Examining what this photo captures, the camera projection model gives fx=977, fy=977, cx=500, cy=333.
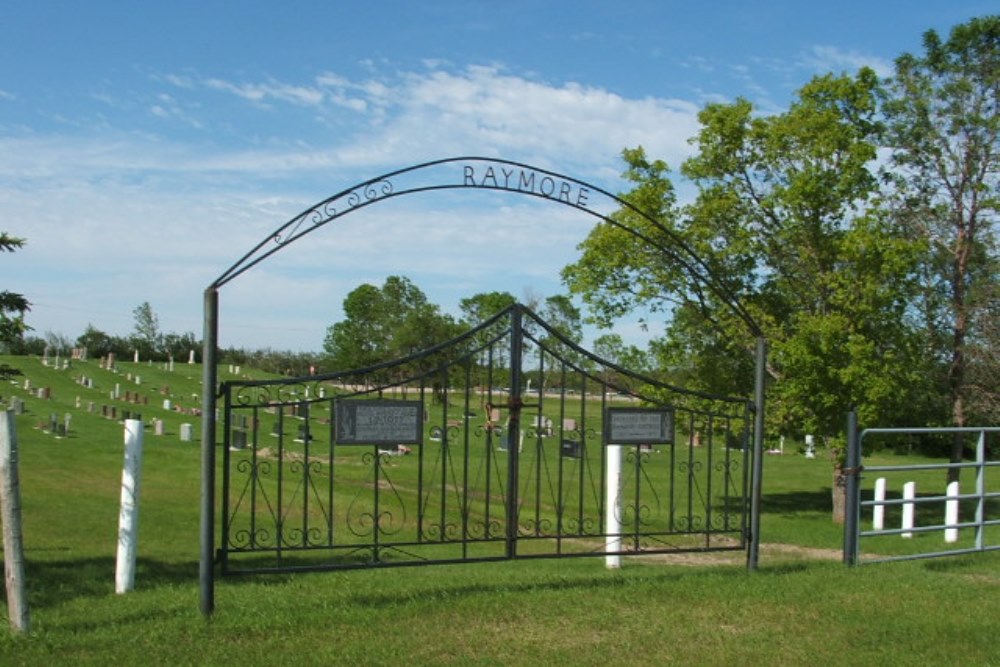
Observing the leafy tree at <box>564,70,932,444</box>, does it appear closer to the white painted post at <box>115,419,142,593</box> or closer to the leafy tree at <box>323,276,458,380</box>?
the white painted post at <box>115,419,142,593</box>

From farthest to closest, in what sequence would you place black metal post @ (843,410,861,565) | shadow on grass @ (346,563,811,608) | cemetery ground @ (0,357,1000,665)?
black metal post @ (843,410,861,565)
shadow on grass @ (346,563,811,608)
cemetery ground @ (0,357,1000,665)

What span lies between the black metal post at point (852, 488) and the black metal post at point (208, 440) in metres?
5.71

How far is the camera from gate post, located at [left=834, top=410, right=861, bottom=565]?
359 inches

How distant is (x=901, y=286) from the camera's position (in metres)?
18.8

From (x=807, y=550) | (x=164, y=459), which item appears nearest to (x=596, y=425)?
(x=164, y=459)

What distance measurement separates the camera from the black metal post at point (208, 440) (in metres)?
6.57

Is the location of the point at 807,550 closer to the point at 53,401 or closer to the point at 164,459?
the point at 164,459

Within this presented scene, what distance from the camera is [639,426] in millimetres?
8469

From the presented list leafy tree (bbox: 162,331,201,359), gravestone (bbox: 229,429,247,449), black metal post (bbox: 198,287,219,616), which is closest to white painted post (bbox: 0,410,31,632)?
black metal post (bbox: 198,287,219,616)

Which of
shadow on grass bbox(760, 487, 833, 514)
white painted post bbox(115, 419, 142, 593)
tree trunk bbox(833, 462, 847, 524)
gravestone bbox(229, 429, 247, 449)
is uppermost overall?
white painted post bbox(115, 419, 142, 593)

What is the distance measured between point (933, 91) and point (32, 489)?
21477mm

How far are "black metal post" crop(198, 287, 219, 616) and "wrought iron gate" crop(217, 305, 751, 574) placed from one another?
0.41 feet

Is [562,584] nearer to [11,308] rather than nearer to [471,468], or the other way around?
[11,308]

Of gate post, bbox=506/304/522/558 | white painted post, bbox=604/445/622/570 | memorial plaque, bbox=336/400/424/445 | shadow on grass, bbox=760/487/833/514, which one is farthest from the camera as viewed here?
shadow on grass, bbox=760/487/833/514
